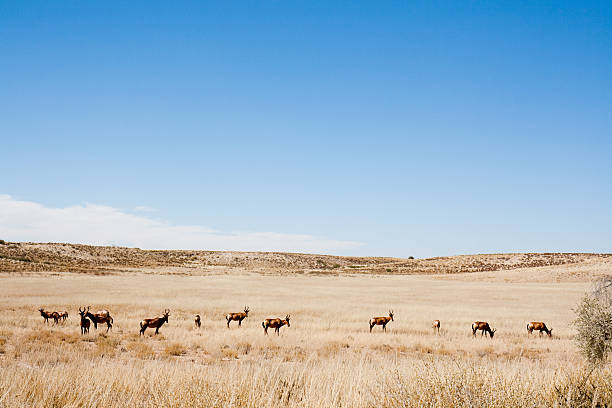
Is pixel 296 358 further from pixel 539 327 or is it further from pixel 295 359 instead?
pixel 539 327

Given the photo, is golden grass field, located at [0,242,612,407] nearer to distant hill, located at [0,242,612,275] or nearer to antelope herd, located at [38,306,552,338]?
antelope herd, located at [38,306,552,338]

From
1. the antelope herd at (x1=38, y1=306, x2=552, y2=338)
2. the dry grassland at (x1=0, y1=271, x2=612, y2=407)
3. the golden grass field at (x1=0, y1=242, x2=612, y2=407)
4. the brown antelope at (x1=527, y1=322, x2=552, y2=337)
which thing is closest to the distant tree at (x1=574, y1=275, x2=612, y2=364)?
the golden grass field at (x1=0, y1=242, x2=612, y2=407)

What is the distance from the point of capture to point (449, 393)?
16.0 ft

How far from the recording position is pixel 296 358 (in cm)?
1491

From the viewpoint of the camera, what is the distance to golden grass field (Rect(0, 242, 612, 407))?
529cm

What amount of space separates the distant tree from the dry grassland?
1.12 m

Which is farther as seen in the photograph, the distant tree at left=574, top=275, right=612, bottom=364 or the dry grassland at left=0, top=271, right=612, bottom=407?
the distant tree at left=574, top=275, right=612, bottom=364

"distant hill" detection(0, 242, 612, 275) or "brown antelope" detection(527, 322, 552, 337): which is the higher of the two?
"brown antelope" detection(527, 322, 552, 337)

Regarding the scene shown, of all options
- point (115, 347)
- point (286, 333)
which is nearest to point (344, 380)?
point (115, 347)

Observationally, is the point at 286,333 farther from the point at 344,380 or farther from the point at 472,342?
the point at 344,380

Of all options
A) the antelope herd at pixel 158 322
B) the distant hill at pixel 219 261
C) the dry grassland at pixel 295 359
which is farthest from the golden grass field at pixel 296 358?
the distant hill at pixel 219 261

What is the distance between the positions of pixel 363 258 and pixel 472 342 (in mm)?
152519

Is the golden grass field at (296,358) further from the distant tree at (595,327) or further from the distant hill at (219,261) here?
the distant hill at (219,261)

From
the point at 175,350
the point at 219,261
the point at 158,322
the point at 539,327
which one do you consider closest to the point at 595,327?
the point at 539,327
